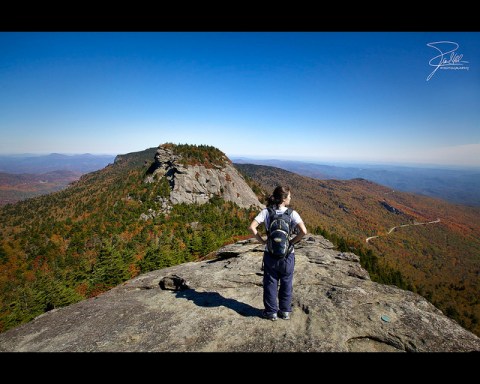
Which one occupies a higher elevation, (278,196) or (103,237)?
(278,196)

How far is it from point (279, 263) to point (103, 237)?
61.2m

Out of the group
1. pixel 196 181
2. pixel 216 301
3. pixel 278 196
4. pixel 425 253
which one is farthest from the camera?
pixel 425 253

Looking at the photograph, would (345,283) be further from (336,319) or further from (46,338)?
(46,338)

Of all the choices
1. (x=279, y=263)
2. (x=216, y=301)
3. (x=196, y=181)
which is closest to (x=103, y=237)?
(x=196, y=181)

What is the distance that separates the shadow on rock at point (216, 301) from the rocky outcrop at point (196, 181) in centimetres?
6269

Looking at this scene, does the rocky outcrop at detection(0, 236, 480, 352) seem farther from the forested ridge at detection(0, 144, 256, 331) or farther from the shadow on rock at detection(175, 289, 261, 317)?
the forested ridge at detection(0, 144, 256, 331)

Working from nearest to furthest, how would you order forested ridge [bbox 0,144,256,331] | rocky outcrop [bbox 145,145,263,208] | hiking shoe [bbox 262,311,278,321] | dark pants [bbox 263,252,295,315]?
dark pants [bbox 263,252,295,315]
hiking shoe [bbox 262,311,278,321]
forested ridge [bbox 0,144,256,331]
rocky outcrop [bbox 145,145,263,208]

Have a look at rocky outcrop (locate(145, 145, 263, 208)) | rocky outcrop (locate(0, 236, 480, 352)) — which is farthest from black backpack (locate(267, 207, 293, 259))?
rocky outcrop (locate(145, 145, 263, 208))

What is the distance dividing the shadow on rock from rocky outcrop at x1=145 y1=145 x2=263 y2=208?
206 ft

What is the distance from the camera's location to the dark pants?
594 cm

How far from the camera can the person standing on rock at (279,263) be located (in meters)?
5.90

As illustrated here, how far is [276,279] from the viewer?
6.12m

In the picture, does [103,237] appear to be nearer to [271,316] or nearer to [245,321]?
[245,321]
